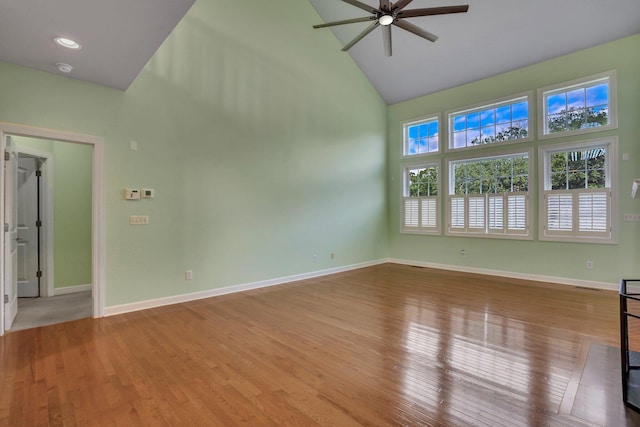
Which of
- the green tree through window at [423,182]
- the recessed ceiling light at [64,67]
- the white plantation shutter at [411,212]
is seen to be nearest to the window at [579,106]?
the green tree through window at [423,182]

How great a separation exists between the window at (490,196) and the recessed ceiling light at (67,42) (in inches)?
247

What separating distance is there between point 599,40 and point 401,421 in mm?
6337

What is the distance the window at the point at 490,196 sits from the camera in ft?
18.7

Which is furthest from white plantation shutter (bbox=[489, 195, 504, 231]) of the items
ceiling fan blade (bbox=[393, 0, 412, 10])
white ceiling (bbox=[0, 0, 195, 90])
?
white ceiling (bbox=[0, 0, 195, 90])

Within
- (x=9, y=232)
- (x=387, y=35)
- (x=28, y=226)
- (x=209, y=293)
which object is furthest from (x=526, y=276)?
(x=28, y=226)

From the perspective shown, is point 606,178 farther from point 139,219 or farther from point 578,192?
point 139,219

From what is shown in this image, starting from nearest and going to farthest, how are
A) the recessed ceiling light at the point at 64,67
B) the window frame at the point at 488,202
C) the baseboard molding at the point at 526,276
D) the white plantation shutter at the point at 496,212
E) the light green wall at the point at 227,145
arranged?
the recessed ceiling light at the point at 64,67
the light green wall at the point at 227,145
the baseboard molding at the point at 526,276
the window frame at the point at 488,202
the white plantation shutter at the point at 496,212

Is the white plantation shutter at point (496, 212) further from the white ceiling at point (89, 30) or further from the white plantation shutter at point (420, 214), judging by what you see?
the white ceiling at point (89, 30)

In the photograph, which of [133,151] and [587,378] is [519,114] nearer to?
[587,378]

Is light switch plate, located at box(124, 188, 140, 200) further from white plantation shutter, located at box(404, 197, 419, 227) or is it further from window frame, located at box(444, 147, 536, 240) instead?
window frame, located at box(444, 147, 536, 240)

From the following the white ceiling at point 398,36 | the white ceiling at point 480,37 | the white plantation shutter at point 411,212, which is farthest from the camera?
the white plantation shutter at point 411,212

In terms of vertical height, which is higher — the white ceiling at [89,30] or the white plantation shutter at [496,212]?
the white ceiling at [89,30]

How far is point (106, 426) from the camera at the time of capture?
1.76 metres

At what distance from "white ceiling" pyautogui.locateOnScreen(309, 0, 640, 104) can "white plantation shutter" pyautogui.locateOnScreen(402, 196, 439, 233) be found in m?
2.42
